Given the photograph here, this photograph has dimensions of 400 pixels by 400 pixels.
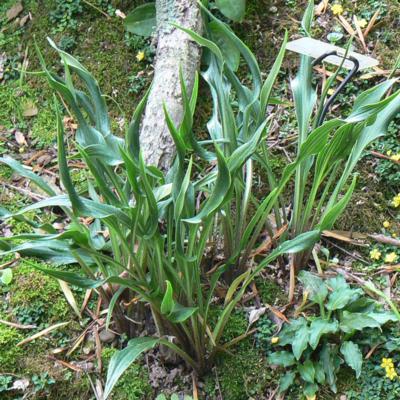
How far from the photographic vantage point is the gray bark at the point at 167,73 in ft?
5.83

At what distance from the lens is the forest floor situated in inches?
60.8

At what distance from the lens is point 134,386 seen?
1529 millimetres

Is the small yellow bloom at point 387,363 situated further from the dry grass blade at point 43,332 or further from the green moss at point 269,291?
the dry grass blade at point 43,332

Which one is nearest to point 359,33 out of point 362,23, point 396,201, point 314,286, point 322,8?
point 362,23

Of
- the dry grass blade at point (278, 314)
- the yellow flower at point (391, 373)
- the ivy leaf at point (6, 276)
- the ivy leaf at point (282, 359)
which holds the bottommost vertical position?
the yellow flower at point (391, 373)

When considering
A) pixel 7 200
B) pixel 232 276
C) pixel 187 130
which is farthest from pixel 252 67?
pixel 7 200

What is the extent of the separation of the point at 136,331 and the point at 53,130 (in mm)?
898

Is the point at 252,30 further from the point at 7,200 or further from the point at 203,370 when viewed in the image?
the point at 203,370

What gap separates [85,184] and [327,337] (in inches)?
36.3

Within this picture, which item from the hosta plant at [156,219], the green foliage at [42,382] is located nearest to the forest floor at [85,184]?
the green foliage at [42,382]

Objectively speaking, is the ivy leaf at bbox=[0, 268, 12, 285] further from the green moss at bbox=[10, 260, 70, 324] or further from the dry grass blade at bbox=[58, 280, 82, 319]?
the dry grass blade at bbox=[58, 280, 82, 319]

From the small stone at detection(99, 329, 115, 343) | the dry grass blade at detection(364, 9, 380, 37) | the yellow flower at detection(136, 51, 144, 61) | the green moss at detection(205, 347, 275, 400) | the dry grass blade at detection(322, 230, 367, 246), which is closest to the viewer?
the green moss at detection(205, 347, 275, 400)

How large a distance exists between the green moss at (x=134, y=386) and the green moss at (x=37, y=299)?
0.88 ft

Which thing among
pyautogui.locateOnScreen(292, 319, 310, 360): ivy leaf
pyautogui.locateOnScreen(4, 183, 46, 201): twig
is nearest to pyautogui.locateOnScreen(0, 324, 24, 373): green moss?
pyautogui.locateOnScreen(4, 183, 46, 201): twig
